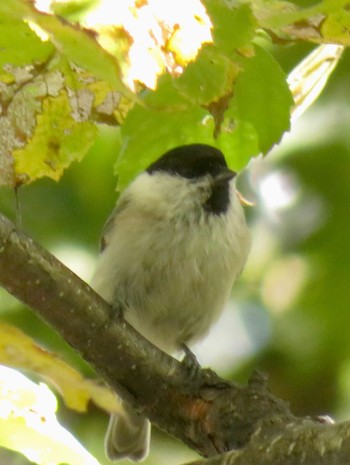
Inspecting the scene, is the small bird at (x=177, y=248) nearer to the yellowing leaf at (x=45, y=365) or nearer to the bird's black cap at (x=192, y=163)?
the bird's black cap at (x=192, y=163)

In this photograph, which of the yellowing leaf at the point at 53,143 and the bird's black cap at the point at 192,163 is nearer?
the yellowing leaf at the point at 53,143

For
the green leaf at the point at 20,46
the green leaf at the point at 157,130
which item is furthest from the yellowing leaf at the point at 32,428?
the green leaf at the point at 157,130

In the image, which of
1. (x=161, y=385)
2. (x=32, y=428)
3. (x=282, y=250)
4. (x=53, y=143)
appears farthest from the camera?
(x=282, y=250)

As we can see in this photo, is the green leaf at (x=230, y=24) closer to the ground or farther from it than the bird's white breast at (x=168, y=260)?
closer to the ground

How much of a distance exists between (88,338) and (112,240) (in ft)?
2.52

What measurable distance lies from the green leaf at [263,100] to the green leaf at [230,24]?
17 cm

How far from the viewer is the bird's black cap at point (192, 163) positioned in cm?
198

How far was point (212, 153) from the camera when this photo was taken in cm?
195

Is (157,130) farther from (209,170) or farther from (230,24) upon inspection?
(209,170)

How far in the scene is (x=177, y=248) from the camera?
6.30ft

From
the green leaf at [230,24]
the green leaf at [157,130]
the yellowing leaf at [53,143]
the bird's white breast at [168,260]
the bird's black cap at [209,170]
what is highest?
the bird's black cap at [209,170]

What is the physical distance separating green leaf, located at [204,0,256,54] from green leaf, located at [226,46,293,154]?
0.17 meters

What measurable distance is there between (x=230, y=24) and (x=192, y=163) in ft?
4.09

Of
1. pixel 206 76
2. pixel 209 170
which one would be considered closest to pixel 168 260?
pixel 209 170
